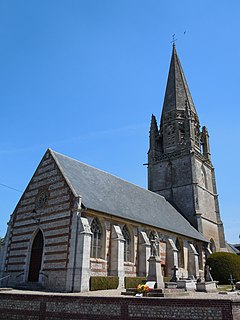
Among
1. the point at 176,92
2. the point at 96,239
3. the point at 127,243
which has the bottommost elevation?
the point at 96,239

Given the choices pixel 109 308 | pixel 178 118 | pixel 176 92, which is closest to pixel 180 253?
pixel 109 308

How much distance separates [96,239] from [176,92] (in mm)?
27110

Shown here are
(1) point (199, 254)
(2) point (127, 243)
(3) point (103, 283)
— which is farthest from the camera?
(1) point (199, 254)

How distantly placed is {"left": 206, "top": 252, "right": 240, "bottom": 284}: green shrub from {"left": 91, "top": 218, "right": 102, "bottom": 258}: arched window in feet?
42.2

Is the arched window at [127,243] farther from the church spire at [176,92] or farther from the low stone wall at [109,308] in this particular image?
the church spire at [176,92]

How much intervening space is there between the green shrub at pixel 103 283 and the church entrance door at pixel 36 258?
4052 millimetres

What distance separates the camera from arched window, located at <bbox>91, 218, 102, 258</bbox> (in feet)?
55.9

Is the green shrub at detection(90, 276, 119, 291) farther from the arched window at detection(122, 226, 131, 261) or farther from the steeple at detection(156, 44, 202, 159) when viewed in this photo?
the steeple at detection(156, 44, 202, 159)

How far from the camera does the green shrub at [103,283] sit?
50.5 feet

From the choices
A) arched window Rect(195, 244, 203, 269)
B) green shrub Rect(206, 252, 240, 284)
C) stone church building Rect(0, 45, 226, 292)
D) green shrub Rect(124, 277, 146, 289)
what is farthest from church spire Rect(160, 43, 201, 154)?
green shrub Rect(124, 277, 146, 289)

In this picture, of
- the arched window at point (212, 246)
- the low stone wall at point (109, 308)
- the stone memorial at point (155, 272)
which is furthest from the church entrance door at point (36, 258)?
the arched window at point (212, 246)

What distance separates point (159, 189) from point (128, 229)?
15659 mm

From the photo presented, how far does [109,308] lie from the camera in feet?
30.2

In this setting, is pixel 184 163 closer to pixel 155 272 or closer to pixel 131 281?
pixel 131 281
